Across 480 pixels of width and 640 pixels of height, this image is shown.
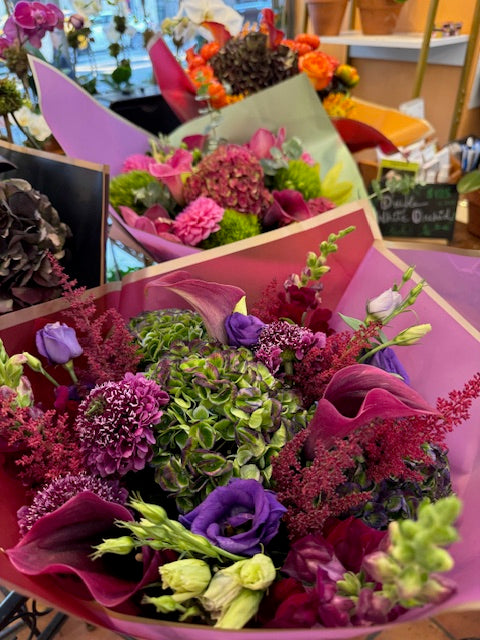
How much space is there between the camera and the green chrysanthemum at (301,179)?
99 centimetres

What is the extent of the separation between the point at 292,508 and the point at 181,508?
0.08m

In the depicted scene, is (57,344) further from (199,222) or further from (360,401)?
(199,222)

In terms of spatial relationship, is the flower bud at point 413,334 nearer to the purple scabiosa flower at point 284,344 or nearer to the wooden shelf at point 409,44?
the purple scabiosa flower at point 284,344

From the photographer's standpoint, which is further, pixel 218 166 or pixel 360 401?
pixel 218 166

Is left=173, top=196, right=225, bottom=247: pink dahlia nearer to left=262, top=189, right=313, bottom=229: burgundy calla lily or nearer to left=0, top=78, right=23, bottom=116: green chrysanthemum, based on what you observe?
left=262, top=189, right=313, bottom=229: burgundy calla lily

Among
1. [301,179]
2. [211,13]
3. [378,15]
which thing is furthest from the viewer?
[378,15]

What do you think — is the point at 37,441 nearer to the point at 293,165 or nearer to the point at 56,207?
the point at 56,207

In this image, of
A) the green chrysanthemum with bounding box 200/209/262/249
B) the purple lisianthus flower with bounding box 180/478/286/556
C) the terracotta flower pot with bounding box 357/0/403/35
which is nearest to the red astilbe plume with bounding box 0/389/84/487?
the purple lisianthus flower with bounding box 180/478/286/556

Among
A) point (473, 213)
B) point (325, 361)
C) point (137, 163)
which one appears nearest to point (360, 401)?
point (325, 361)

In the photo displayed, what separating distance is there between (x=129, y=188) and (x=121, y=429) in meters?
0.67

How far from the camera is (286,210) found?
0.93 m

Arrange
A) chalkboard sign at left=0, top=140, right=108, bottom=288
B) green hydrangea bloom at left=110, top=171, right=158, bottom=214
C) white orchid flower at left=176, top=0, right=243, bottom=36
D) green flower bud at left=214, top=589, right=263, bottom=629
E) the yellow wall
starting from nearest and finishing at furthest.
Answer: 1. green flower bud at left=214, top=589, right=263, bottom=629
2. chalkboard sign at left=0, top=140, right=108, bottom=288
3. green hydrangea bloom at left=110, top=171, right=158, bottom=214
4. white orchid flower at left=176, top=0, right=243, bottom=36
5. the yellow wall

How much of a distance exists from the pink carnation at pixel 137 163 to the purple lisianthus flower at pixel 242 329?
60cm

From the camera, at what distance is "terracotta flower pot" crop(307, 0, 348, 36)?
8.52ft
